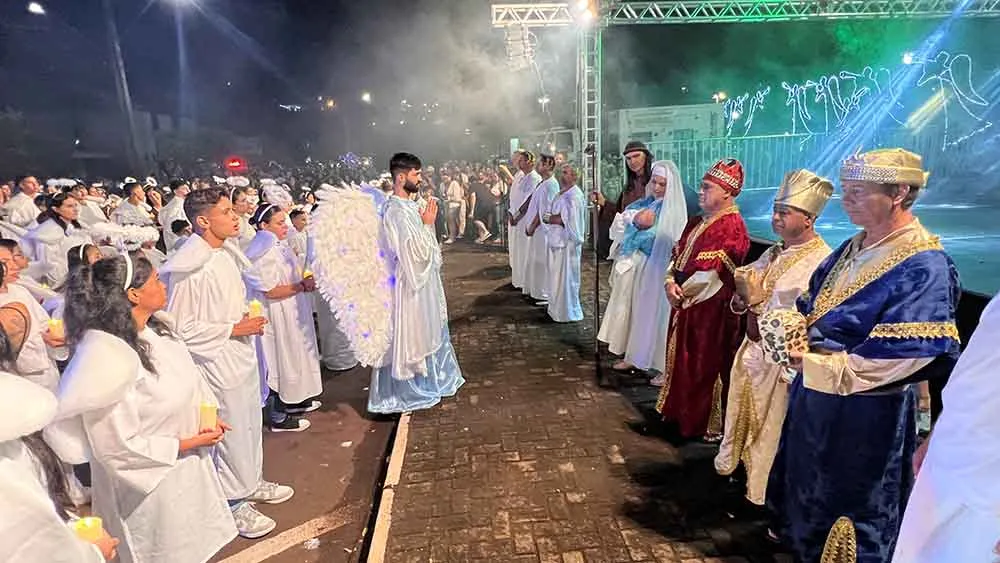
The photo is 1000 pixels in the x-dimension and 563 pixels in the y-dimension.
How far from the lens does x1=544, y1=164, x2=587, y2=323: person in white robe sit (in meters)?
8.24

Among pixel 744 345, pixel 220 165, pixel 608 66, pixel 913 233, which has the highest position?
pixel 608 66

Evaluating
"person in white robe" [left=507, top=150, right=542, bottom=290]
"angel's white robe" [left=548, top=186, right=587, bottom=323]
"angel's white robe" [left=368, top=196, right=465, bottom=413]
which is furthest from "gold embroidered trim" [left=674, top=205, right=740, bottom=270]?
"person in white robe" [left=507, top=150, right=542, bottom=290]

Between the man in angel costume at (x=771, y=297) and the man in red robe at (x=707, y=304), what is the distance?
0.70 metres

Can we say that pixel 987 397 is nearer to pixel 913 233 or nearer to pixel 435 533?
pixel 913 233

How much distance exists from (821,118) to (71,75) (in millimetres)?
26415

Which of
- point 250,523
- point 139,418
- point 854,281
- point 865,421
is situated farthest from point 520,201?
point 139,418

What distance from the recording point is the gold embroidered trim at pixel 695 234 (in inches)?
176

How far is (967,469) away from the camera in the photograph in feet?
4.71

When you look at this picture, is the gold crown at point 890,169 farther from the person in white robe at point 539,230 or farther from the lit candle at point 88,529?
the person in white robe at point 539,230

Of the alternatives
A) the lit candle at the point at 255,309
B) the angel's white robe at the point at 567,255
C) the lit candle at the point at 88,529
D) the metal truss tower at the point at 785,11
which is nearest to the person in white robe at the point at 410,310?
the lit candle at the point at 255,309

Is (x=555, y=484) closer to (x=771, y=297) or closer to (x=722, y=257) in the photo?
(x=771, y=297)

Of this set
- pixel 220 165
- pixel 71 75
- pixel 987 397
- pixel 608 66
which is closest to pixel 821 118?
pixel 608 66

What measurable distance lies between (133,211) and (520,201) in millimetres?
6754

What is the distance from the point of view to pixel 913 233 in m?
2.64
